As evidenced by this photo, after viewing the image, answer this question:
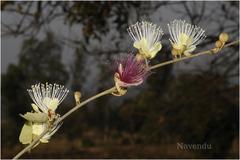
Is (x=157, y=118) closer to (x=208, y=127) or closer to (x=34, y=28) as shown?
(x=208, y=127)

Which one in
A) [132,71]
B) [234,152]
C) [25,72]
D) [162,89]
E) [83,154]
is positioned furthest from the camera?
[83,154]

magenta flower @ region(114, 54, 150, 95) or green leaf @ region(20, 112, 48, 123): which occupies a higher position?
magenta flower @ region(114, 54, 150, 95)

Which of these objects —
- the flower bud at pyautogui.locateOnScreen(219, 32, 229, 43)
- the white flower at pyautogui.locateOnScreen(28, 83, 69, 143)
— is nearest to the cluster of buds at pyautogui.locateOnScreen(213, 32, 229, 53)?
the flower bud at pyautogui.locateOnScreen(219, 32, 229, 43)

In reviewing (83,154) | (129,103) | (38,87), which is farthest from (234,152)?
(38,87)

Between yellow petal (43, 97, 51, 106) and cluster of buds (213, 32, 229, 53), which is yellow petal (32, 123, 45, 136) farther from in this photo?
cluster of buds (213, 32, 229, 53)

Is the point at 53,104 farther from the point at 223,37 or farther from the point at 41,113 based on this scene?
the point at 223,37

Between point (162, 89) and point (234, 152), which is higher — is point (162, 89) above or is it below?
above
